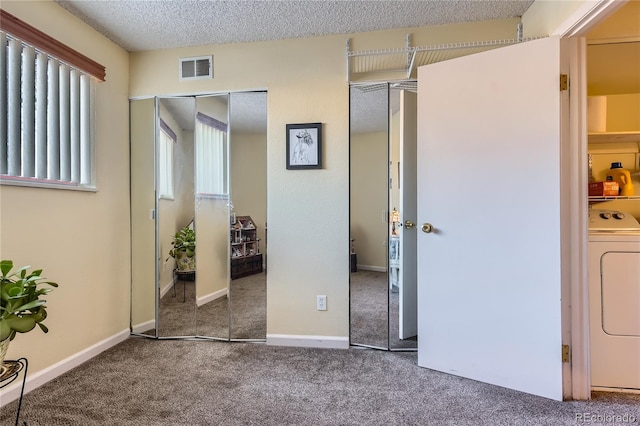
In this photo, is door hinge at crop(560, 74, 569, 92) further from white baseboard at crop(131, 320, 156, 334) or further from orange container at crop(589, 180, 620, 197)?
white baseboard at crop(131, 320, 156, 334)

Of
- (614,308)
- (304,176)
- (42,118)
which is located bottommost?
(614,308)

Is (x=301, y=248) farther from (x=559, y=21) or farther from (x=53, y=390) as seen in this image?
(x=559, y=21)

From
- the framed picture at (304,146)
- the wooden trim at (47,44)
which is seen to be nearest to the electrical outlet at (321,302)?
the framed picture at (304,146)

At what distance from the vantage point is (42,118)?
6.32ft

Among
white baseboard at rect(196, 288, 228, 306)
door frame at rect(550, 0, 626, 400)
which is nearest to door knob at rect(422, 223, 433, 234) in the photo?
door frame at rect(550, 0, 626, 400)

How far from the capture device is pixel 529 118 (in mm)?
1781

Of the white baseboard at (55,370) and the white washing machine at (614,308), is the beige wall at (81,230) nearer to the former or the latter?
Result: the white baseboard at (55,370)

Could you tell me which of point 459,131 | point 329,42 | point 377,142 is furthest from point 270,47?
point 459,131

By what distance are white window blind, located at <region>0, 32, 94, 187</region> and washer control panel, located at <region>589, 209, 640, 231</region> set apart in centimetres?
336

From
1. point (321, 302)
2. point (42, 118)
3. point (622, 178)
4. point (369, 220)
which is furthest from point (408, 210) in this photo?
point (42, 118)

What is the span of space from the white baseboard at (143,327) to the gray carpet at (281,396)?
36 centimetres

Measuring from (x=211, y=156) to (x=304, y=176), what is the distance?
0.77 metres

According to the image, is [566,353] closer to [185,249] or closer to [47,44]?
[185,249]

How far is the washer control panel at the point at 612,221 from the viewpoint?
1.95 meters
